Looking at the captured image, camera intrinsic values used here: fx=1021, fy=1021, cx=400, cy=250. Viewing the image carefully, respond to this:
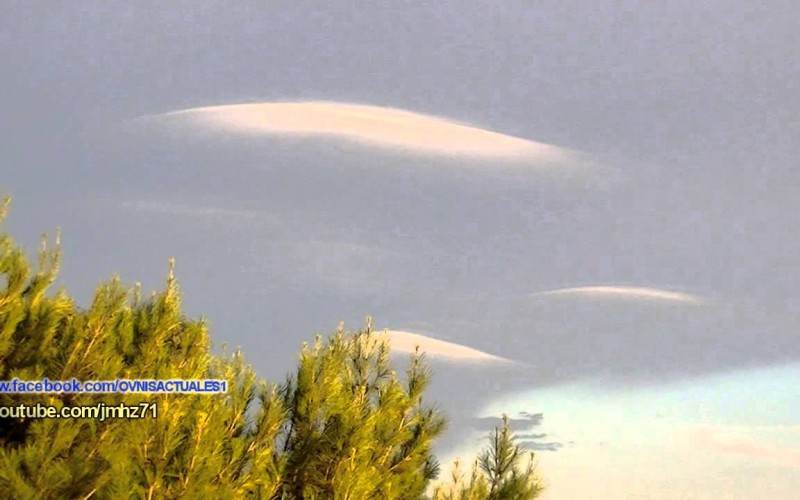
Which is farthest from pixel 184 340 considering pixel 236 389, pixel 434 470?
pixel 434 470

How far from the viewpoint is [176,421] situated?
7.14 metres

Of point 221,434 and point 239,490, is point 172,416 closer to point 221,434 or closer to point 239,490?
point 221,434

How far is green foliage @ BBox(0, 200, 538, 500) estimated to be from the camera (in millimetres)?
7277

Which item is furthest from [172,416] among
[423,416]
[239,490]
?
[423,416]

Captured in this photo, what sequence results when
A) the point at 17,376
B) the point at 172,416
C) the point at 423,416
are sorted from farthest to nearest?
the point at 423,416 < the point at 17,376 < the point at 172,416

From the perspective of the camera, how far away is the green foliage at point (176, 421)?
728cm

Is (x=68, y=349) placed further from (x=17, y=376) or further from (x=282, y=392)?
(x=282, y=392)

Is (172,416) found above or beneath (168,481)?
above

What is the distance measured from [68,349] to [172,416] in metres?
2.08

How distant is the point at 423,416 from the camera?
11.1m

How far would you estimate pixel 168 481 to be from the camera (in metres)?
7.28

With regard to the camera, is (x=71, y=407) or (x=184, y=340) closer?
(x=71, y=407)

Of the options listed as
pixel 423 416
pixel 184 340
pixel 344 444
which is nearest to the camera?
pixel 344 444

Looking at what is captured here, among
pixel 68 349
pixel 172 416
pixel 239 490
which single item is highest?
pixel 68 349
